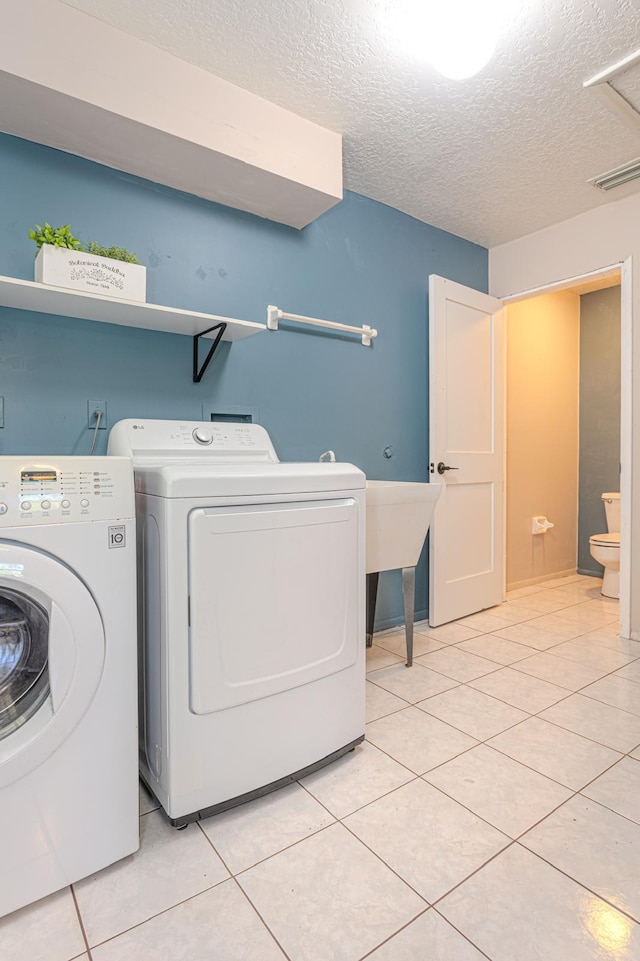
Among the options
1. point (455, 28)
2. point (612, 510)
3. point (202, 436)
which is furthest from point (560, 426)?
point (202, 436)

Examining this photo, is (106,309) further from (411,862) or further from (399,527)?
(411,862)

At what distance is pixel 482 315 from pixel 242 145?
182cm

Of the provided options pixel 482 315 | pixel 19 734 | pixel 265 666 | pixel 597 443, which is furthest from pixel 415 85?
pixel 597 443

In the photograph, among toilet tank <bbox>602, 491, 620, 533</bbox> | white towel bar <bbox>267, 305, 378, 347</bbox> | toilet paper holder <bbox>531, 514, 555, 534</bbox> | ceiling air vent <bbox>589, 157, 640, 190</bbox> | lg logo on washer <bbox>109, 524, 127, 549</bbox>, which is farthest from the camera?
toilet paper holder <bbox>531, 514, 555, 534</bbox>

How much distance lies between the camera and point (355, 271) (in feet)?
8.77

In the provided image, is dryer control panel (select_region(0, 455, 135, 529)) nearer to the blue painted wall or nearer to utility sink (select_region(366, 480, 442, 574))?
the blue painted wall

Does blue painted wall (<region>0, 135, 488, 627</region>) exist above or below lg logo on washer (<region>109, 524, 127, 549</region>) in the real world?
above

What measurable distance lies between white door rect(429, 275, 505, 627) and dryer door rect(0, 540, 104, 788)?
212cm

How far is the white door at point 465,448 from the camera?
2.89 meters

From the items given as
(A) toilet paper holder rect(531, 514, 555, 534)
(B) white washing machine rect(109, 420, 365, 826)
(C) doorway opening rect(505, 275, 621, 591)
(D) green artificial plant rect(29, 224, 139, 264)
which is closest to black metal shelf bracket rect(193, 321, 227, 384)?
(D) green artificial plant rect(29, 224, 139, 264)

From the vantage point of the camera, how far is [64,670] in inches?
42.8

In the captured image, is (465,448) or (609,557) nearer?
(465,448)

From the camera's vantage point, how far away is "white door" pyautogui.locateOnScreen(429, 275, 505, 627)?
289cm

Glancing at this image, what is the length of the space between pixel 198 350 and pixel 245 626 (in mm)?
1264
